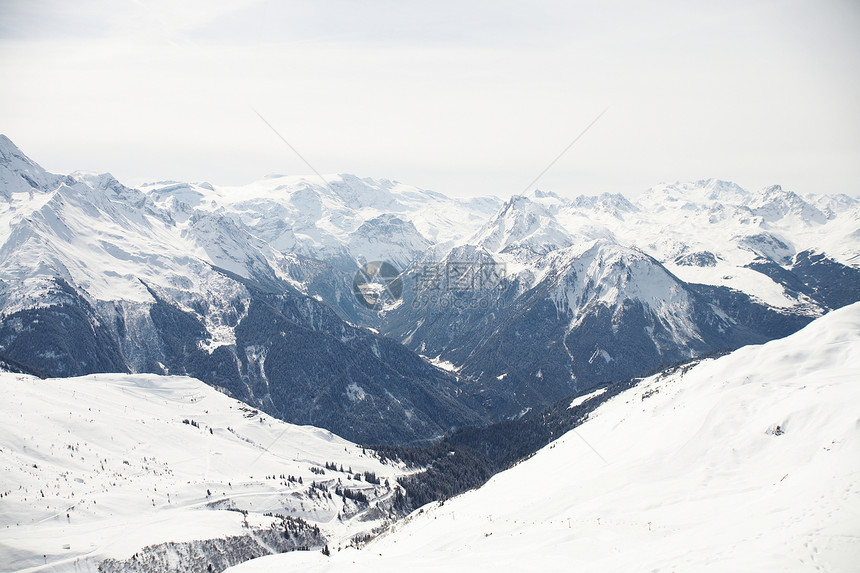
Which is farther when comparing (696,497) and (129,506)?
(129,506)

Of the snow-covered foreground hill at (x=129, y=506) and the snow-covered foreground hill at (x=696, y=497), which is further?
the snow-covered foreground hill at (x=129, y=506)

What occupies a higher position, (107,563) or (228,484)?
(107,563)

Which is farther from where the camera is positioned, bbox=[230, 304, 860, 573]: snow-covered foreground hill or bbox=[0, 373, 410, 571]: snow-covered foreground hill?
bbox=[0, 373, 410, 571]: snow-covered foreground hill

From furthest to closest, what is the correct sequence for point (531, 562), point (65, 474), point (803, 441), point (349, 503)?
point (349, 503) < point (65, 474) < point (803, 441) < point (531, 562)

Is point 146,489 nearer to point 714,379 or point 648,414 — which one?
point 648,414

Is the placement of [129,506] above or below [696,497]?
below

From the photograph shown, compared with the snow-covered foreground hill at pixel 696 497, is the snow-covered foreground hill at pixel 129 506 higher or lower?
lower

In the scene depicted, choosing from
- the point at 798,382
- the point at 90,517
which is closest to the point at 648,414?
the point at 798,382

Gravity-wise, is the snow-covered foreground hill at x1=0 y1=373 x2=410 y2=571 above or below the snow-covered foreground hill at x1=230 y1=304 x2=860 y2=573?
below
